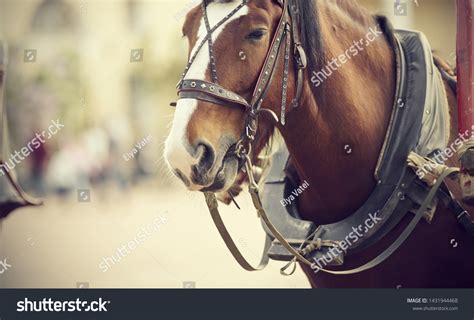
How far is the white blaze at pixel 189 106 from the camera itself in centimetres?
138

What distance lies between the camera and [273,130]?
1.67m

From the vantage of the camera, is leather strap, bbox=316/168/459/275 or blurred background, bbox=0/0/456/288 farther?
blurred background, bbox=0/0/456/288

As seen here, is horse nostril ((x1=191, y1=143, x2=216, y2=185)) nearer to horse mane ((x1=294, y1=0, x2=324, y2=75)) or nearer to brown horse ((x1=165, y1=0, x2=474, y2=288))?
brown horse ((x1=165, y1=0, x2=474, y2=288))

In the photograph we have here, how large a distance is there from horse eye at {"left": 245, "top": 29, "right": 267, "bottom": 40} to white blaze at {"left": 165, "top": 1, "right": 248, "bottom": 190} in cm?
4

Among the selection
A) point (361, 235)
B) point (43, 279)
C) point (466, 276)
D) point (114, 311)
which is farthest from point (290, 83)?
point (43, 279)

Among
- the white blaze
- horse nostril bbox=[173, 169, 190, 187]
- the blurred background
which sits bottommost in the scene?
the blurred background

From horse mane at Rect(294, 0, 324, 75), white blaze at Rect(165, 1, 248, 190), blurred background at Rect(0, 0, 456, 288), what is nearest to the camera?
white blaze at Rect(165, 1, 248, 190)

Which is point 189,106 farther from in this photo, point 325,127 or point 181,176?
point 325,127

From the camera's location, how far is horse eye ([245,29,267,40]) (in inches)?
57.7

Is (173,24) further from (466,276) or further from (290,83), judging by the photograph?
(466,276)

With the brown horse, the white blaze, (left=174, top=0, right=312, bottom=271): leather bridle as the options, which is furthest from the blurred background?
the white blaze

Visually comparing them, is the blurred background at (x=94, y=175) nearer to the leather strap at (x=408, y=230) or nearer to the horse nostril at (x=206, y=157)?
the leather strap at (x=408, y=230)

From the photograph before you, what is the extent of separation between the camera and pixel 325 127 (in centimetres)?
161

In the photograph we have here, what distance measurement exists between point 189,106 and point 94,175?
1160 millimetres
